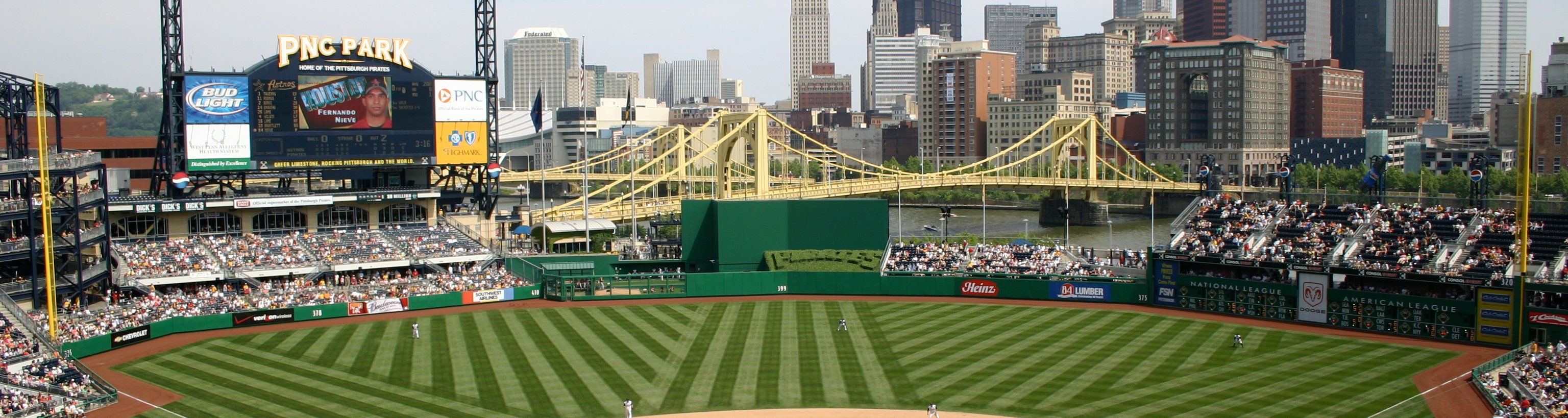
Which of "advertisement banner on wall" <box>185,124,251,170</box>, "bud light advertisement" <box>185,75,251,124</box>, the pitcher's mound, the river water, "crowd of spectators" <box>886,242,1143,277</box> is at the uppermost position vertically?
"bud light advertisement" <box>185,75,251,124</box>

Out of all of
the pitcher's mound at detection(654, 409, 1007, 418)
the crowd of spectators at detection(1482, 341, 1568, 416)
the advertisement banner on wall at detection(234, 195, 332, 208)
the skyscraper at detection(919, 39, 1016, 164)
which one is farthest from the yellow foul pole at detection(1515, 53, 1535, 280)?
the skyscraper at detection(919, 39, 1016, 164)

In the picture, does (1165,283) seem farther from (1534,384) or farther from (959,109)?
(959,109)

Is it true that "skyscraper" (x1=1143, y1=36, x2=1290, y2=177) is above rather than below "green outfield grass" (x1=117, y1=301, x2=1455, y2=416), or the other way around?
above

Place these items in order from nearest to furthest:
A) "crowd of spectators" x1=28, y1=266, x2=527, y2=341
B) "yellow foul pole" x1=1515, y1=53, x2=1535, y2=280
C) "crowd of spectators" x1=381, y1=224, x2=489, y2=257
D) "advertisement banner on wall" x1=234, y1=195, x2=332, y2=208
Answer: "yellow foul pole" x1=1515, y1=53, x2=1535, y2=280 < "crowd of spectators" x1=28, y1=266, x2=527, y2=341 < "advertisement banner on wall" x1=234, y1=195, x2=332, y2=208 < "crowd of spectators" x1=381, y1=224, x2=489, y2=257

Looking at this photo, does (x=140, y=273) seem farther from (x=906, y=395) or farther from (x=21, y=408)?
(x=906, y=395)

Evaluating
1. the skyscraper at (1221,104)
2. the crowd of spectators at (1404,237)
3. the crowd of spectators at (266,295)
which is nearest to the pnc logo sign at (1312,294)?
the crowd of spectators at (1404,237)

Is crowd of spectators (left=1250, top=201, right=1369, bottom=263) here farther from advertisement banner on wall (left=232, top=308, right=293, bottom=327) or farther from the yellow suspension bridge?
advertisement banner on wall (left=232, top=308, right=293, bottom=327)

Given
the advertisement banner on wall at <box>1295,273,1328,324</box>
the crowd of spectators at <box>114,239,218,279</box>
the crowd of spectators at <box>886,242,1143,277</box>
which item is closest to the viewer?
the advertisement banner on wall at <box>1295,273,1328,324</box>
